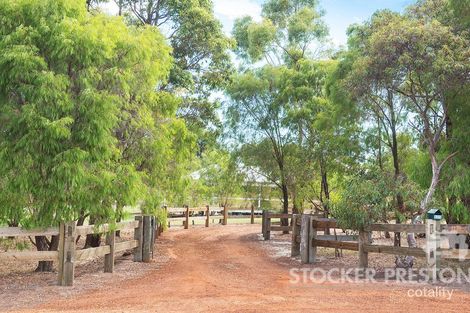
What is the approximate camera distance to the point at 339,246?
1143 centimetres

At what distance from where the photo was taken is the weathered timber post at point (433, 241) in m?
9.33

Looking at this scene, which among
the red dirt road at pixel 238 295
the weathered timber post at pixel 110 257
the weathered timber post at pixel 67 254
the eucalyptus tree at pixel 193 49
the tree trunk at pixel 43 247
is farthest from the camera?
the eucalyptus tree at pixel 193 49

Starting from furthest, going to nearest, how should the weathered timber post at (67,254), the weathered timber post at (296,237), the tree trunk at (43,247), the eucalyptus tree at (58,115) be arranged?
the weathered timber post at (296,237) → the tree trunk at (43,247) → the weathered timber post at (67,254) → the eucalyptus tree at (58,115)

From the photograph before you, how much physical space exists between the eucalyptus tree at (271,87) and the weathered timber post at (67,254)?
517 inches

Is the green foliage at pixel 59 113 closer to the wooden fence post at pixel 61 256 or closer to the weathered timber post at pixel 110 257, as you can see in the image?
the wooden fence post at pixel 61 256

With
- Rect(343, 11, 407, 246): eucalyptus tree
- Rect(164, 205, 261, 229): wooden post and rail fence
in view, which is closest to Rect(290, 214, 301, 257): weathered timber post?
Rect(343, 11, 407, 246): eucalyptus tree

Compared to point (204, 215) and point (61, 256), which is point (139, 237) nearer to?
point (61, 256)

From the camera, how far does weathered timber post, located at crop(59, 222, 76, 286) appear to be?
8812 mm

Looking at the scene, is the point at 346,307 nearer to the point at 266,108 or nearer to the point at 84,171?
the point at 84,171

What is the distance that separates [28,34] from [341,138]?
36.1 ft

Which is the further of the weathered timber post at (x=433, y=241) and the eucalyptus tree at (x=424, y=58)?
the eucalyptus tree at (x=424, y=58)

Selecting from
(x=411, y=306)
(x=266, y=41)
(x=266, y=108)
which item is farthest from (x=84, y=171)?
(x=266, y=41)

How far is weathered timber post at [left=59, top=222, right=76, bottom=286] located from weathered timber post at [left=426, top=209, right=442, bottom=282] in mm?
6218

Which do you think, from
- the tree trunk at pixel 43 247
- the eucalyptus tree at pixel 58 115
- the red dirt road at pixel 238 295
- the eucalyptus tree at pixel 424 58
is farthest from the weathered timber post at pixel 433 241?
the tree trunk at pixel 43 247
